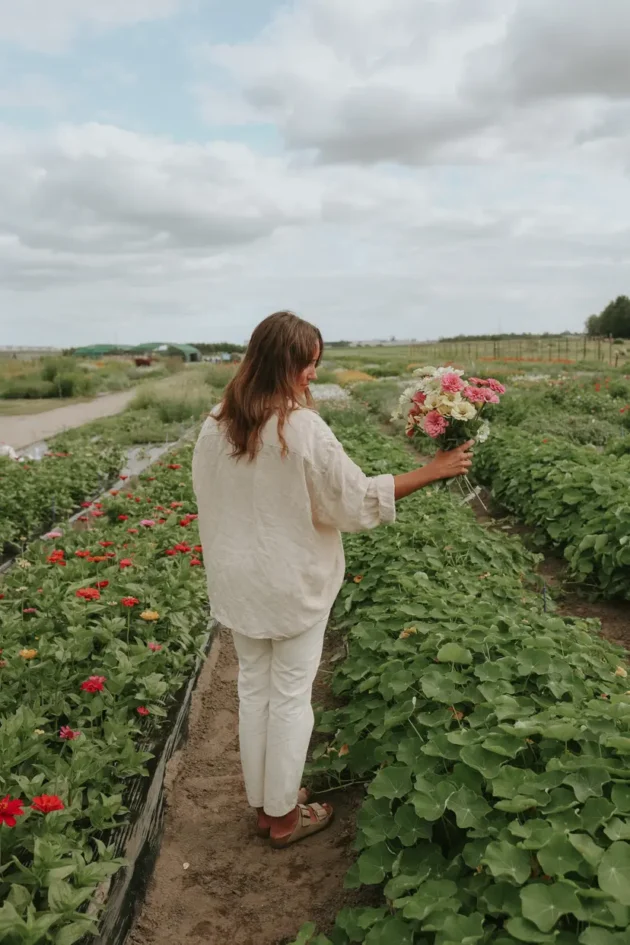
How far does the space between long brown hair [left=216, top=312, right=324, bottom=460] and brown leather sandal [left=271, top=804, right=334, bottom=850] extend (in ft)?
4.31

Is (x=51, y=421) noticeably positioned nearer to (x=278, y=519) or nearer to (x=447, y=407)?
(x=447, y=407)

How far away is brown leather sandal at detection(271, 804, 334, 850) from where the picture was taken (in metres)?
2.60

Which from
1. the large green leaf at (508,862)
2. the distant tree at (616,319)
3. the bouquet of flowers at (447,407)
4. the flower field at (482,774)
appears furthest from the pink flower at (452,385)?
the distant tree at (616,319)

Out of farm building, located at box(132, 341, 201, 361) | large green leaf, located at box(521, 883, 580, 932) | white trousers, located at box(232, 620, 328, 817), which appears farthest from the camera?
farm building, located at box(132, 341, 201, 361)

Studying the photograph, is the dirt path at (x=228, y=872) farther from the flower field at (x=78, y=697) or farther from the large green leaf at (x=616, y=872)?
the large green leaf at (x=616, y=872)

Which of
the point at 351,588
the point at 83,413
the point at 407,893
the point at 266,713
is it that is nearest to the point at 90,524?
the point at 351,588

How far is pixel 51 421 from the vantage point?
17438 mm

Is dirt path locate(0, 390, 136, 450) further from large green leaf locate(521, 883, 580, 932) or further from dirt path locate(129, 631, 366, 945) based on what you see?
large green leaf locate(521, 883, 580, 932)

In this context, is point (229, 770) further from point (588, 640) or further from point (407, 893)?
point (588, 640)

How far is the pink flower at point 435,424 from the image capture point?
8.61 ft

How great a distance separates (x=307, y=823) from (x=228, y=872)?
304 millimetres

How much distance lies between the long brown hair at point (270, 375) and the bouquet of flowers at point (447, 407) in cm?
63

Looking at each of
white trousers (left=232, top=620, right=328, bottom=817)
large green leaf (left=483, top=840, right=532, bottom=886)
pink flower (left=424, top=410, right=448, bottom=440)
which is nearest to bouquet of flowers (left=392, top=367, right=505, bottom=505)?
pink flower (left=424, top=410, right=448, bottom=440)

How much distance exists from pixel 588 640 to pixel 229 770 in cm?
157
